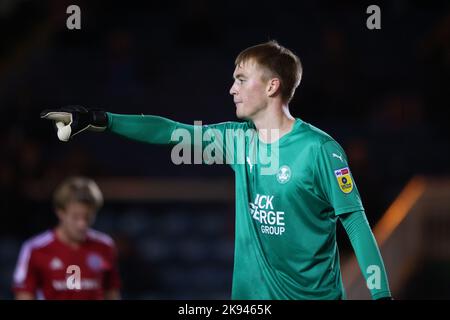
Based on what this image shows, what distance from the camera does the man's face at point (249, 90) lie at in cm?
349

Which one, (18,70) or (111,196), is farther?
(18,70)

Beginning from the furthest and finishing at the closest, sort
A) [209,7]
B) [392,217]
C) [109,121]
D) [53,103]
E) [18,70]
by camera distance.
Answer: [18,70] → [209,7] → [53,103] → [392,217] → [109,121]

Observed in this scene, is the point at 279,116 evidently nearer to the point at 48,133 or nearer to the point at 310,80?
the point at 310,80

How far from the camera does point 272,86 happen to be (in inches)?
138

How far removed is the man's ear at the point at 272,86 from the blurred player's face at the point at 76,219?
2135mm

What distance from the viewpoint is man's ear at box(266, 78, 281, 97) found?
138 inches

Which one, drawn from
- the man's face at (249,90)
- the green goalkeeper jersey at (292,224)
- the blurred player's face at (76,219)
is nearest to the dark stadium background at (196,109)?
the blurred player's face at (76,219)

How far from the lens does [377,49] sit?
28.7ft

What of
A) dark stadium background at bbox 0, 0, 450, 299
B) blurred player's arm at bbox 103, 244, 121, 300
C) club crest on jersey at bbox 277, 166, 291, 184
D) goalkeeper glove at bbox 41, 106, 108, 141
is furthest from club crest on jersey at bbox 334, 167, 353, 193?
dark stadium background at bbox 0, 0, 450, 299

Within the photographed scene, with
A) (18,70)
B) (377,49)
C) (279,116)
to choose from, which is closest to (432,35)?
(377,49)

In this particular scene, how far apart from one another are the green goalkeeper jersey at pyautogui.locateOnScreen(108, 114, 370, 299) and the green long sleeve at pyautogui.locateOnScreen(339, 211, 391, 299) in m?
0.10

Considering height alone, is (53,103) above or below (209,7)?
below

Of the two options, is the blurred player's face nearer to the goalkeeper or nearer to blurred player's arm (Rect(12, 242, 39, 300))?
blurred player's arm (Rect(12, 242, 39, 300))

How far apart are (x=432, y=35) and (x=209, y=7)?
2.31 m
